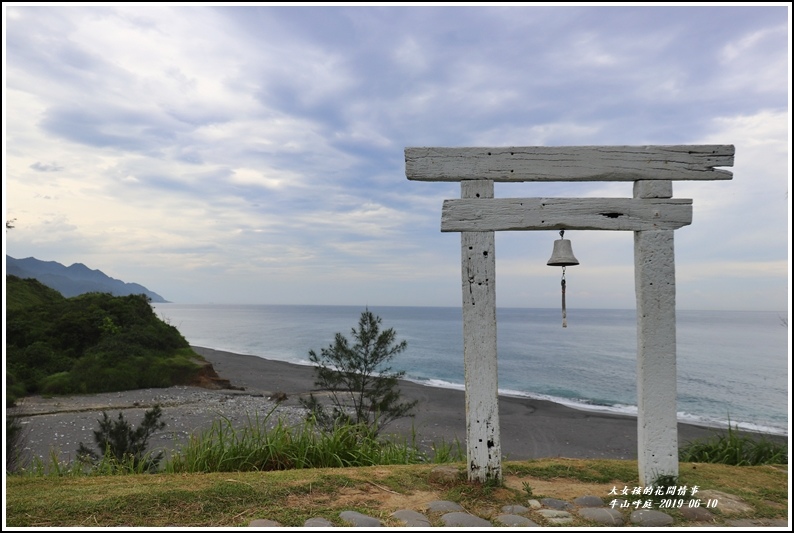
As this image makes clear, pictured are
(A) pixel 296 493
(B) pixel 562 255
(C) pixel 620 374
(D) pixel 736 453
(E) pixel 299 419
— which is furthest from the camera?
(C) pixel 620 374

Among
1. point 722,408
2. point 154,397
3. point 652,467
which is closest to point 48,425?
point 154,397

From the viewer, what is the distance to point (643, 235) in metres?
5.27

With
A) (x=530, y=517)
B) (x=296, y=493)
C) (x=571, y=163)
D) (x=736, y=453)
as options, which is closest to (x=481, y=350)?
(x=530, y=517)

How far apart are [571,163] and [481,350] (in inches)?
84.8

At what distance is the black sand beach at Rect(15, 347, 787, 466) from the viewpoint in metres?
13.1

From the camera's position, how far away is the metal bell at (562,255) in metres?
5.53

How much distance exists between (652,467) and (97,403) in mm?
16972

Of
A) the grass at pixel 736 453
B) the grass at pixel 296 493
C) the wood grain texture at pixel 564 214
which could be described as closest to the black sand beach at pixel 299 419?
the grass at pixel 736 453

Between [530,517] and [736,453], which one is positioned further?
[736,453]

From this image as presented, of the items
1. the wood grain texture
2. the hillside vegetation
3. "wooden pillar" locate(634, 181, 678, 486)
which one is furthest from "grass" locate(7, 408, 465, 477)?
the hillside vegetation

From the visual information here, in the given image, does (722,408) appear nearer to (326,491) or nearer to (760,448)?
(760,448)

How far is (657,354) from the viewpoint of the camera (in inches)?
207

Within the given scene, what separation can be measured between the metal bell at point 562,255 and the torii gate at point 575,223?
13.8 inches

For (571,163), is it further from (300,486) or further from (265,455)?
(265,455)
